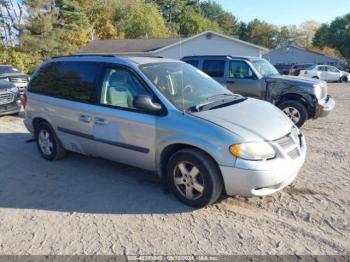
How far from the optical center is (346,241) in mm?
3291

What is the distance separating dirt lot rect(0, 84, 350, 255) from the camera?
3.31m

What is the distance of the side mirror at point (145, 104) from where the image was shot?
4.02m

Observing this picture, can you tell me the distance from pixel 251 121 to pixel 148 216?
Result: 1.65m

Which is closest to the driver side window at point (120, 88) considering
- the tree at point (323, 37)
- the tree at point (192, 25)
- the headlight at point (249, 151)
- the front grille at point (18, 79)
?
the headlight at point (249, 151)

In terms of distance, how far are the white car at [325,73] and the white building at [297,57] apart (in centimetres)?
1583

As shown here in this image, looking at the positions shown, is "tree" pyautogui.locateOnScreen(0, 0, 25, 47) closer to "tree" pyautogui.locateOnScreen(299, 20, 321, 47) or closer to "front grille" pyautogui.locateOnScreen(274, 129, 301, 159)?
"front grille" pyautogui.locateOnScreen(274, 129, 301, 159)

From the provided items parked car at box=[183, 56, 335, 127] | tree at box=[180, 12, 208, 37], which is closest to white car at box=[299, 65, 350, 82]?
parked car at box=[183, 56, 335, 127]

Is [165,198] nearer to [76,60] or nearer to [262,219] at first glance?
[262,219]

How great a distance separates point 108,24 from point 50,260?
4805 centimetres

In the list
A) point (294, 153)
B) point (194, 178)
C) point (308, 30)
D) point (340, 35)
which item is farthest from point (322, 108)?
point (308, 30)

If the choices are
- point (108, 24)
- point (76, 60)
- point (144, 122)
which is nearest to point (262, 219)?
point (144, 122)

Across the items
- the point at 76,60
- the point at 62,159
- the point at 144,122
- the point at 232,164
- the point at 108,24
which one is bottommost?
the point at 62,159

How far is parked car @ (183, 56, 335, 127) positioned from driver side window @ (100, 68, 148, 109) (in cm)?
485

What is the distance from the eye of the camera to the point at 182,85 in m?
4.55
